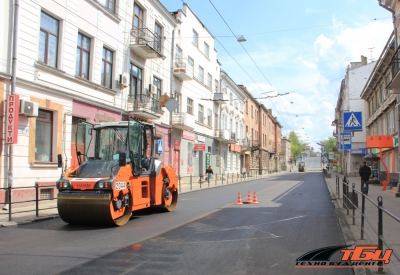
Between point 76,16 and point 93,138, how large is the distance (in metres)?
8.69

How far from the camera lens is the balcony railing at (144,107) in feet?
71.2

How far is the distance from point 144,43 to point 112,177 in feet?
45.2

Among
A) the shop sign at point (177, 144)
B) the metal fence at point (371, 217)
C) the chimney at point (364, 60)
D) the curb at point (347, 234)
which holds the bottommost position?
the curb at point (347, 234)

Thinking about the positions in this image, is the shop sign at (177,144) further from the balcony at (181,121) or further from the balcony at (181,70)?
the balcony at (181,70)

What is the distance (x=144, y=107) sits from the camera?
22.4 meters

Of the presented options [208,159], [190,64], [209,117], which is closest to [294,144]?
[209,117]

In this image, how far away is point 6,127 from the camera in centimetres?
1315

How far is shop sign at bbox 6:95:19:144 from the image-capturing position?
13.1m

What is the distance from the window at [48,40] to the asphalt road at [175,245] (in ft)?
25.0

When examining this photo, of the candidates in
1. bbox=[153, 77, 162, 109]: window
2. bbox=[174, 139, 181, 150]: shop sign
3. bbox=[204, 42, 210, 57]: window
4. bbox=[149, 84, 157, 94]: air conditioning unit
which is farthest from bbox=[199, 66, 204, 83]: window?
bbox=[149, 84, 157, 94]: air conditioning unit

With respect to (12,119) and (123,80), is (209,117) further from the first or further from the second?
(12,119)

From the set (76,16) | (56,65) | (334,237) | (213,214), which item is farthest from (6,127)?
(334,237)

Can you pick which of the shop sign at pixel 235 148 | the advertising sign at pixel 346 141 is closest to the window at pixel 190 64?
the shop sign at pixel 235 148

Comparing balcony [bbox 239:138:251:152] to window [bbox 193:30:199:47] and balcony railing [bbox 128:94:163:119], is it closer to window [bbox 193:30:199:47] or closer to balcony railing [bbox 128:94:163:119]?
window [bbox 193:30:199:47]
